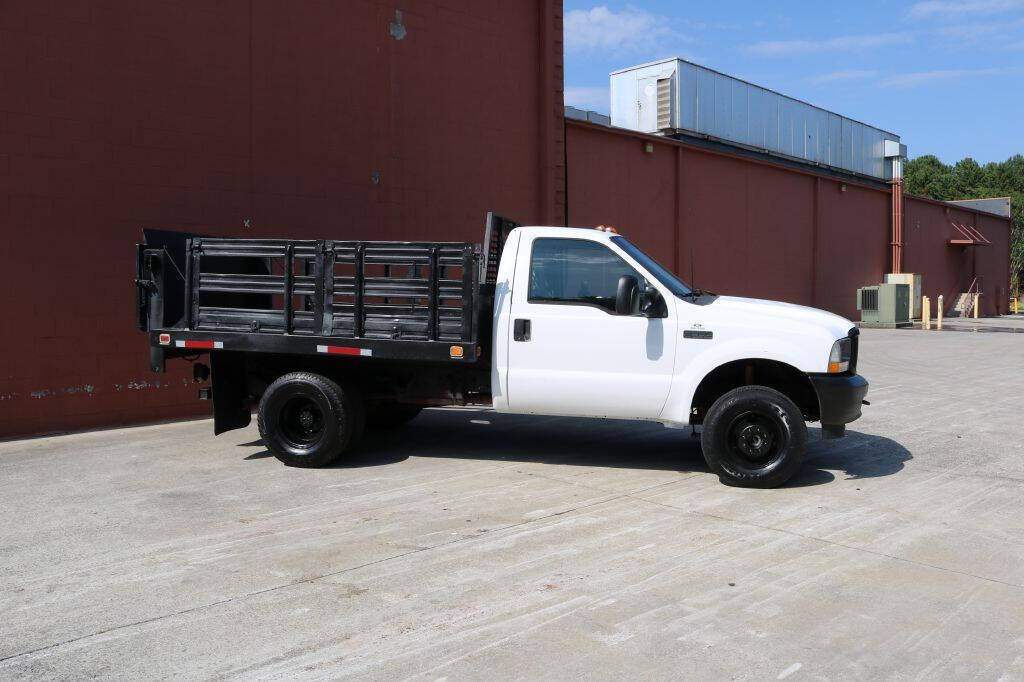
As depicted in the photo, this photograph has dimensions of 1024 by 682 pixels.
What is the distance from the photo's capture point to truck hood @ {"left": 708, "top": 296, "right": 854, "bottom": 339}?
24.1 ft

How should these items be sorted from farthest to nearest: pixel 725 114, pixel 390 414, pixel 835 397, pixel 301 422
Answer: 1. pixel 725 114
2. pixel 390 414
3. pixel 301 422
4. pixel 835 397

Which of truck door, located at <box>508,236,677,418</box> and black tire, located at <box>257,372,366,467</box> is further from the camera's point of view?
black tire, located at <box>257,372,366,467</box>

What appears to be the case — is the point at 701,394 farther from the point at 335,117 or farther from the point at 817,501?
the point at 335,117

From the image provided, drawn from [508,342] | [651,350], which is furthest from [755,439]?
[508,342]

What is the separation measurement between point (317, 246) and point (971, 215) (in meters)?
39.1

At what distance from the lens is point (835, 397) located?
726cm

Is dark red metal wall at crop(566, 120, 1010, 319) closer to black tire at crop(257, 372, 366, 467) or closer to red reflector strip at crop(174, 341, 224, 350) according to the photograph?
black tire at crop(257, 372, 366, 467)

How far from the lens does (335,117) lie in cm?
1198

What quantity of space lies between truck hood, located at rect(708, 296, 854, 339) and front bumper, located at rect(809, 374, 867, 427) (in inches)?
14.1

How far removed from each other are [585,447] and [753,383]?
198 centimetres

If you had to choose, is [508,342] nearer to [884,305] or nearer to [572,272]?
[572,272]

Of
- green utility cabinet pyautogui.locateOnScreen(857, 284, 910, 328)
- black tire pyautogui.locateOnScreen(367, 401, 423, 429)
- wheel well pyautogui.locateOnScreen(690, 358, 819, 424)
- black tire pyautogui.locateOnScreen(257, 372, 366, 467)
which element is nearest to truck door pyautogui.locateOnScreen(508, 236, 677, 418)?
wheel well pyautogui.locateOnScreen(690, 358, 819, 424)

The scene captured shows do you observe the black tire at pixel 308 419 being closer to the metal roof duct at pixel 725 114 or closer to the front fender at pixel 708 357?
the front fender at pixel 708 357

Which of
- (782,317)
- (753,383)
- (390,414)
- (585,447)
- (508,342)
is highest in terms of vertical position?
(782,317)
